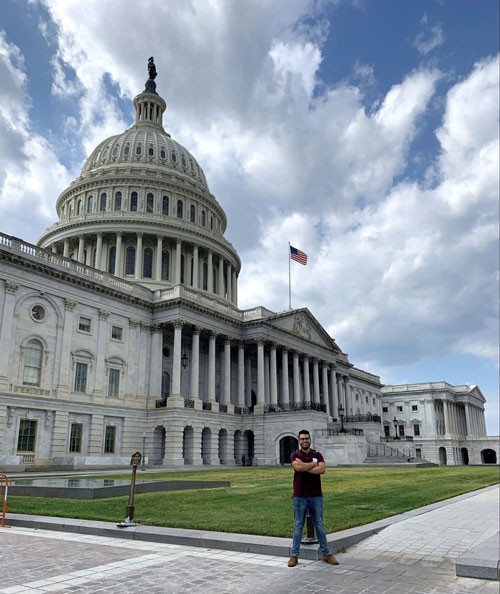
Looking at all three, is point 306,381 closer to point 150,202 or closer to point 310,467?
point 150,202

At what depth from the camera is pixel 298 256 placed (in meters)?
68.1

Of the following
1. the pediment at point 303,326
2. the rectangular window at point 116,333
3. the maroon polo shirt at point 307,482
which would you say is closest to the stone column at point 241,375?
the pediment at point 303,326

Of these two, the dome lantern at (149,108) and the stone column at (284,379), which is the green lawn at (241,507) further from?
the dome lantern at (149,108)

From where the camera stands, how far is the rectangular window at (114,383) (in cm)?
5091

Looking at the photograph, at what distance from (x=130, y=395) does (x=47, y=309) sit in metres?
12.0

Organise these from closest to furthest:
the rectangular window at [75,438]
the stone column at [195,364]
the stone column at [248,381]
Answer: the rectangular window at [75,438] → the stone column at [195,364] → the stone column at [248,381]

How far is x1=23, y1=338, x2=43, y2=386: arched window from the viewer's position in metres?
43.5

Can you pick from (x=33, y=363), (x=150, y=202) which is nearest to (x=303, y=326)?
(x=150, y=202)

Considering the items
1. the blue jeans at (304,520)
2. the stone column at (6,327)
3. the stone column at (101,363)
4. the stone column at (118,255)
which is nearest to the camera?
the blue jeans at (304,520)

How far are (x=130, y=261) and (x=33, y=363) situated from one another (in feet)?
97.1

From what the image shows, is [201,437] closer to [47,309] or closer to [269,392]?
[269,392]

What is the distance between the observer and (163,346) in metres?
58.7

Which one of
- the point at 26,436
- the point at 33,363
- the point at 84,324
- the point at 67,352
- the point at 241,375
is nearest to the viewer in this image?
the point at 26,436

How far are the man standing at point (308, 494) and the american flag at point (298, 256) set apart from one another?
5803 centimetres
